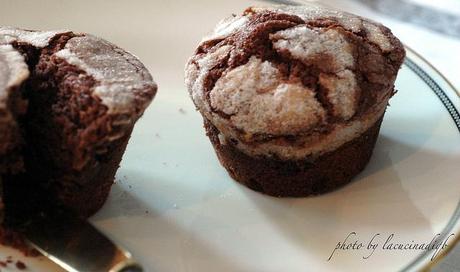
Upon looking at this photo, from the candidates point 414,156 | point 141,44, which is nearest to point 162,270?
point 414,156

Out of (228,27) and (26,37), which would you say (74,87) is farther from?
(228,27)

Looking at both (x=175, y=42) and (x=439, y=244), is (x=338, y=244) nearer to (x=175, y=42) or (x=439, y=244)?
(x=439, y=244)

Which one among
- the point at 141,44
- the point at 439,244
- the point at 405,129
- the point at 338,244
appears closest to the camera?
the point at 439,244

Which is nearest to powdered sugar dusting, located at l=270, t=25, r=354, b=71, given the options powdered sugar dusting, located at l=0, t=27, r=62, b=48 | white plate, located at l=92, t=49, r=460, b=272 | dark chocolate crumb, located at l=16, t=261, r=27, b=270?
white plate, located at l=92, t=49, r=460, b=272

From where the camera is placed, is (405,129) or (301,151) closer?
(301,151)

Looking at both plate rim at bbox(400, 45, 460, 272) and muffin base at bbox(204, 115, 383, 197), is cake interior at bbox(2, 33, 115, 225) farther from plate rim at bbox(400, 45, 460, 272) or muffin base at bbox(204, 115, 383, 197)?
plate rim at bbox(400, 45, 460, 272)

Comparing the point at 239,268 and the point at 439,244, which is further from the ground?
the point at 439,244

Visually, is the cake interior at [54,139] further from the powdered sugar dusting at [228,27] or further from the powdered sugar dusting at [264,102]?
the powdered sugar dusting at [228,27]
